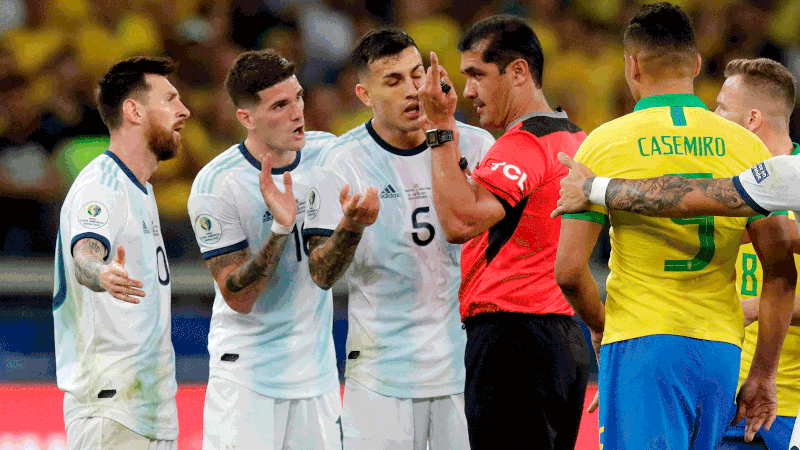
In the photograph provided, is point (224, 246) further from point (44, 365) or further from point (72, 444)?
point (44, 365)

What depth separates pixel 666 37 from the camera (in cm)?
297

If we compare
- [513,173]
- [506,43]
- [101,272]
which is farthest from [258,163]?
[513,173]

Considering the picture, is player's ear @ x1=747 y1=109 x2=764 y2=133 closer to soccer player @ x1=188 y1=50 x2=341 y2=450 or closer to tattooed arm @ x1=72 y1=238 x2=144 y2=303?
soccer player @ x1=188 y1=50 x2=341 y2=450

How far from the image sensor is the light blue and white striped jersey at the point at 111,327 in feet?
12.7

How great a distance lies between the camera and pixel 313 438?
4219 mm

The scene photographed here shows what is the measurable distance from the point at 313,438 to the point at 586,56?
6.71 meters

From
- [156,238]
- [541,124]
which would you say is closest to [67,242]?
[156,238]

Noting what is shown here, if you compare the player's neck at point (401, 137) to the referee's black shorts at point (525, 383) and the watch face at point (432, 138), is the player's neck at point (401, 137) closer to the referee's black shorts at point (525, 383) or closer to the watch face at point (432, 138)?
the watch face at point (432, 138)

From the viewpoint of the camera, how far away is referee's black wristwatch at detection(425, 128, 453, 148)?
11.2ft

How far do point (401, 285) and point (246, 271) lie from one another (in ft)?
2.38

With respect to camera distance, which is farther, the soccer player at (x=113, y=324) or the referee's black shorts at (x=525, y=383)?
the soccer player at (x=113, y=324)

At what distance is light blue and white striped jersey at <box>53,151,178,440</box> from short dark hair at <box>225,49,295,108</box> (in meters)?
0.77

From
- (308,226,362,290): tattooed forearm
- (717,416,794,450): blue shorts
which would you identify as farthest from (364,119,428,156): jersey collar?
(717,416,794,450): blue shorts

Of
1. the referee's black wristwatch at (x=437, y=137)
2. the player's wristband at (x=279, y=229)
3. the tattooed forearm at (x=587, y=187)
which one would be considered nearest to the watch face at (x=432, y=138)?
the referee's black wristwatch at (x=437, y=137)
